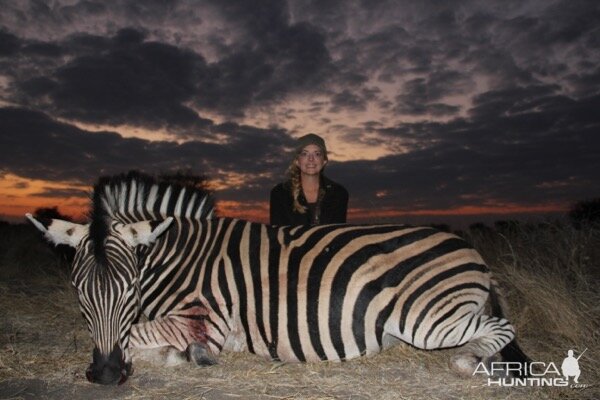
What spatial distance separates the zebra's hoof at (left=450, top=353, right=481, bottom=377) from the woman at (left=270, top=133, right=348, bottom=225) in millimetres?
2526

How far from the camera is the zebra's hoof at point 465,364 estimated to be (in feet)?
8.74

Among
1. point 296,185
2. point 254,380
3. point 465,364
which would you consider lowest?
point 254,380

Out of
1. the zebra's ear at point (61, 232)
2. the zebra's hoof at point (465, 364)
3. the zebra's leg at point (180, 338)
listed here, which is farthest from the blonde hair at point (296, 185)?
the zebra's hoof at point (465, 364)

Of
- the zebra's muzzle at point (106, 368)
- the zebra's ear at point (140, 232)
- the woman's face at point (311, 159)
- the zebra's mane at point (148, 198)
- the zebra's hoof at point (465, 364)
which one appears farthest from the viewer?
the woman's face at point (311, 159)

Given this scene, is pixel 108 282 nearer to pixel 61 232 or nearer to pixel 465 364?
pixel 61 232

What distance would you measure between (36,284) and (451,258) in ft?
18.9

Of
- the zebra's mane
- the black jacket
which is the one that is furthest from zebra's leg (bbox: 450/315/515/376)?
the black jacket

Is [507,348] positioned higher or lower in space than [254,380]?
higher

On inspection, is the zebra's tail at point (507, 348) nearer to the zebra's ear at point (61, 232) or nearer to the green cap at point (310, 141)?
the green cap at point (310, 141)

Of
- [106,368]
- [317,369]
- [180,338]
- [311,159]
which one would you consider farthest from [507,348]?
[311,159]

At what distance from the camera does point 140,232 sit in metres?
2.90

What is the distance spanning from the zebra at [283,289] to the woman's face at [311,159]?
1.69 metres

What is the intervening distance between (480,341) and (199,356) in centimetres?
166

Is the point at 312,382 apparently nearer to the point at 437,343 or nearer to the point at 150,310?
the point at 437,343
